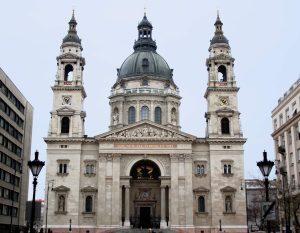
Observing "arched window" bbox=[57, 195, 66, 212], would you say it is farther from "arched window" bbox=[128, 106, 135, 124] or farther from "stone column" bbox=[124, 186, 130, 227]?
"arched window" bbox=[128, 106, 135, 124]

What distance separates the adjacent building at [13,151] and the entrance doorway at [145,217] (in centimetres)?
1763

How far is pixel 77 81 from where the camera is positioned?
69.9 metres

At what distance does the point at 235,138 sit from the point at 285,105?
922cm

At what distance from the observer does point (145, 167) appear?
7025 centimetres

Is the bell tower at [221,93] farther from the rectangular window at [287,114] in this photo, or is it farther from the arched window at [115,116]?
the arched window at [115,116]

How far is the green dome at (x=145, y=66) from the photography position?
81.0m

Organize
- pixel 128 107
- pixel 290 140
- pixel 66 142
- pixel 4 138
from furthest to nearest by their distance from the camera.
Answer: pixel 128 107 < pixel 66 142 < pixel 4 138 < pixel 290 140

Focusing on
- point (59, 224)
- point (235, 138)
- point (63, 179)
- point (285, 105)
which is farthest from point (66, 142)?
point (285, 105)

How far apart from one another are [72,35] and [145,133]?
18143 mm

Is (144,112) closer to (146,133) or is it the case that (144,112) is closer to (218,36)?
(146,133)

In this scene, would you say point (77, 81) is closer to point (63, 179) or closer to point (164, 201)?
point (63, 179)

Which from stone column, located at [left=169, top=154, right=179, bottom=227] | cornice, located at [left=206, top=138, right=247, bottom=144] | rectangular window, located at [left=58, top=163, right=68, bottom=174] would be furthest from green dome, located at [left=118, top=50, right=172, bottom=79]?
rectangular window, located at [left=58, top=163, right=68, bottom=174]

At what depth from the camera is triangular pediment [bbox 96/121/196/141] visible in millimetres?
66688

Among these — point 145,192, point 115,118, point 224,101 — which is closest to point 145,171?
point 145,192
